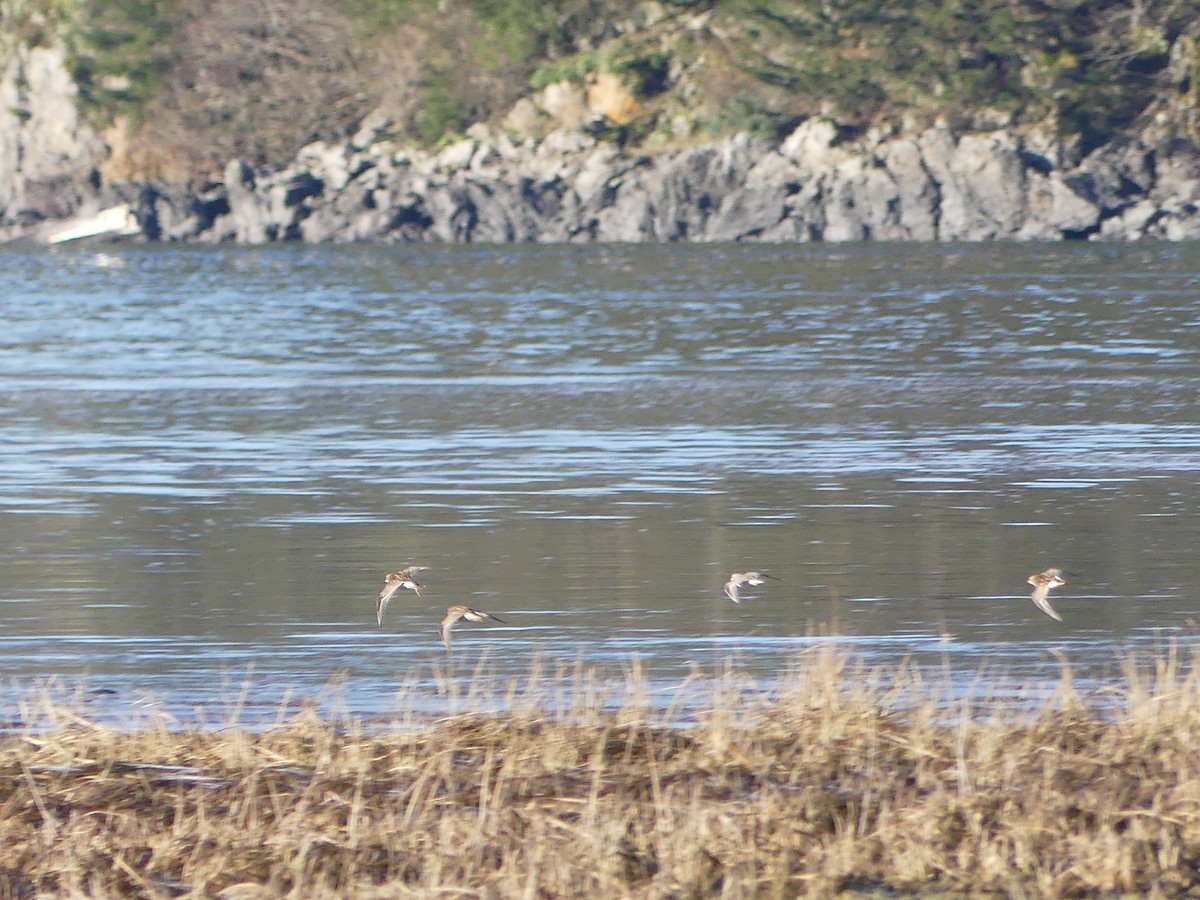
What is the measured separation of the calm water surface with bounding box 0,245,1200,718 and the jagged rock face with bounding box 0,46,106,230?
129 ft

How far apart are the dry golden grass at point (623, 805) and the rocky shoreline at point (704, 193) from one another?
44594 millimetres

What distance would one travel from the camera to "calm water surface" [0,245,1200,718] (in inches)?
330

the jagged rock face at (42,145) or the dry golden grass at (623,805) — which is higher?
the dry golden grass at (623,805)

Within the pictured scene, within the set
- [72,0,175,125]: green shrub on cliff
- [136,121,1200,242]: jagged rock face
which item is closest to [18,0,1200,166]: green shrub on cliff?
[72,0,175,125]: green shrub on cliff

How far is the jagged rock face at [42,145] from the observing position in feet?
221

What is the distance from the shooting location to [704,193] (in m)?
54.8

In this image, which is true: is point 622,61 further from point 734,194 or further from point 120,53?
point 120,53

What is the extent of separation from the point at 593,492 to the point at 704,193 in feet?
140

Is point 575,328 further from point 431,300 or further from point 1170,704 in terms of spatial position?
point 1170,704

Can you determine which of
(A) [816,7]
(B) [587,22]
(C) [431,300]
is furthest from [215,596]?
(B) [587,22]

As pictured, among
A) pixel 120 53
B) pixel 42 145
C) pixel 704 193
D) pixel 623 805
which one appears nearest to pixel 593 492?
pixel 623 805

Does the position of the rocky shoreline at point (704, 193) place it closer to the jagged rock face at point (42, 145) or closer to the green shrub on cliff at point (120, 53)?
the jagged rock face at point (42, 145)

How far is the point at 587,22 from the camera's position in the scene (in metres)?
66.0

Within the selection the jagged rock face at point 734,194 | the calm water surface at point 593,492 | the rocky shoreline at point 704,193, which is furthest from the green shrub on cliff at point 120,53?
the calm water surface at point 593,492
